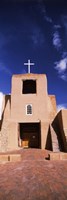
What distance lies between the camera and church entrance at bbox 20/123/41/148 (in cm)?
2818

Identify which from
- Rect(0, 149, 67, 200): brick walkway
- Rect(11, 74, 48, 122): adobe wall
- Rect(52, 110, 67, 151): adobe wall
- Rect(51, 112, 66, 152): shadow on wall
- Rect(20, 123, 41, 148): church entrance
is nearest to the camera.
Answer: Rect(0, 149, 67, 200): brick walkway

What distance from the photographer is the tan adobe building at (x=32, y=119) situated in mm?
22405

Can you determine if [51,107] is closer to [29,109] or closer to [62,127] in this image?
[29,109]

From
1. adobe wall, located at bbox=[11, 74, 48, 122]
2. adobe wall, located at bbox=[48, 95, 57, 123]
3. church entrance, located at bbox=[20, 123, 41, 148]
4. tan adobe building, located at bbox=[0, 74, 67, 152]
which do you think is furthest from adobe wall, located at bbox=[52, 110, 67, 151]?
church entrance, located at bbox=[20, 123, 41, 148]

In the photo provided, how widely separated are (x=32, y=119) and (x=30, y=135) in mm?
5497

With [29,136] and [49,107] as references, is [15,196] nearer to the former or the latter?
[49,107]

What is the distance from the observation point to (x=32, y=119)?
24.7 metres

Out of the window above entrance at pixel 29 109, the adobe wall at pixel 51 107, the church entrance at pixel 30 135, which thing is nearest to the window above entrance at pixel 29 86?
the adobe wall at pixel 51 107

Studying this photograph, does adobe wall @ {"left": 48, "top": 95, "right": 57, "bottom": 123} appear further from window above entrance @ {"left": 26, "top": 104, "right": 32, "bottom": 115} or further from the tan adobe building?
window above entrance @ {"left": 26, "top": 104, "right": 32, "bottom": 115}

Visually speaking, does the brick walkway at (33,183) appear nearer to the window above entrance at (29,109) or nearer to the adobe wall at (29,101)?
the adobe wall at (29,101)

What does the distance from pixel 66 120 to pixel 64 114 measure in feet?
2.63

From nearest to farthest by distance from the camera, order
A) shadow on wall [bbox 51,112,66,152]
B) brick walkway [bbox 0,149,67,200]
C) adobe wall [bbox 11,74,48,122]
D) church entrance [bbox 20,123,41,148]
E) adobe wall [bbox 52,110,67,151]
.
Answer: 1. brick walkway [bbox 0,149,67,200]
2. adobe wall [bbox 52,110,67,151]
3. shadow on wall [bbox 51,112,66,152]
4. adobe wall [bbox 11,74,48,122]
5. church entrance [bbox 20,123,41,148]

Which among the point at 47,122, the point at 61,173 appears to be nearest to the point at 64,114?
the point at 47,122

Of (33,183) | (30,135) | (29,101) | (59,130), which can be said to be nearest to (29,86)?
(29,101)
